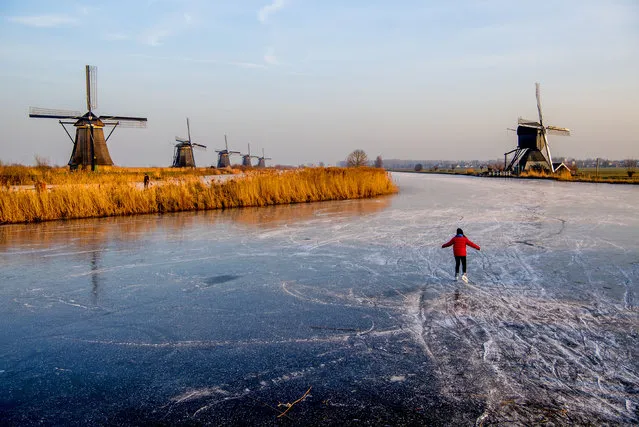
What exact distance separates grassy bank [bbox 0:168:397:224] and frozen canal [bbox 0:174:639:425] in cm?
510

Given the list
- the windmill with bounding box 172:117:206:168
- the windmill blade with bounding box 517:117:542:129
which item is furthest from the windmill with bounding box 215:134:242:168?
the windmill blade with bounding box 517:117:542:129

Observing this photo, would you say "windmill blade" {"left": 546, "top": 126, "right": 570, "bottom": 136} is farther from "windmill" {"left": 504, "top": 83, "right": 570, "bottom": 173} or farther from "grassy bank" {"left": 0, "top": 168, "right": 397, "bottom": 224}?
"grassy bank" {"left": 0, "top": 168, "right": 397, "bottom": 224}

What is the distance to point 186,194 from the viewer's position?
1486 centimetres

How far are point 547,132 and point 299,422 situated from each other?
49.9 m

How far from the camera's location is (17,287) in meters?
5.45

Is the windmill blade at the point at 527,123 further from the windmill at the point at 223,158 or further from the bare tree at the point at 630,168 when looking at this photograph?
the windmill at the point at 223,158

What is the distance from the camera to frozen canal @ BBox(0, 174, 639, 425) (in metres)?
2.66

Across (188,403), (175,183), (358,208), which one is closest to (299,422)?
(188,403)

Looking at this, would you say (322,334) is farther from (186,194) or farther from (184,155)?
(184,155)

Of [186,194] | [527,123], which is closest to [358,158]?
[527,123]

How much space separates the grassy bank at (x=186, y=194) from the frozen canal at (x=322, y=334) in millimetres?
5097

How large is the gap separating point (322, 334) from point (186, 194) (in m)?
12.1

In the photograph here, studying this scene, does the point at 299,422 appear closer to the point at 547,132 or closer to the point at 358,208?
the point at 358,208

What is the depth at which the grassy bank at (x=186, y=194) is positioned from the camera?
1230 cm
